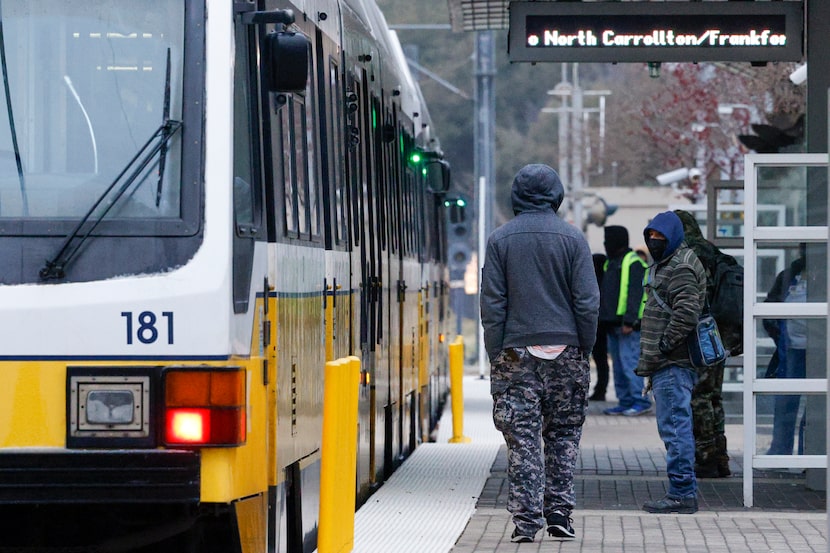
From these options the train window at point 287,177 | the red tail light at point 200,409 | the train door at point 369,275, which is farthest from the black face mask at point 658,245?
the red tail light at point 200,409

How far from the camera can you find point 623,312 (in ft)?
63.2

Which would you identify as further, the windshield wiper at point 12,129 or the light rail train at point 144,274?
the windshield wiper at point 12,129

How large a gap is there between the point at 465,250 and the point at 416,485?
58.9 ft

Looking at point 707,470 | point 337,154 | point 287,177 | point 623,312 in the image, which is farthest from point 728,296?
point 623,312

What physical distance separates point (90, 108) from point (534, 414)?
336 cm

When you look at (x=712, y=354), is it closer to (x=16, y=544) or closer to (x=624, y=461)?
(x=624, y=461)

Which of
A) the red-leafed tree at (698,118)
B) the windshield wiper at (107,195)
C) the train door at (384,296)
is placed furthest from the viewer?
the red-leafed tree at (698,118)

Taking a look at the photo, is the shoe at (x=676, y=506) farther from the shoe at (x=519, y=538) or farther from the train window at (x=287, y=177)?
the train window at (x=287, y=177)

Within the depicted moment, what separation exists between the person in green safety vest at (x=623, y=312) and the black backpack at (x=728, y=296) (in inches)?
265

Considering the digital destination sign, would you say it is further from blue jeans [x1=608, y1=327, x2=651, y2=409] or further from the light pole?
the light pole

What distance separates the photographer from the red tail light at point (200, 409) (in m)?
6.30

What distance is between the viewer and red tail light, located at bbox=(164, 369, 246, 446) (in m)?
6.30

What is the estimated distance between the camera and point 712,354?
1052 centimetres

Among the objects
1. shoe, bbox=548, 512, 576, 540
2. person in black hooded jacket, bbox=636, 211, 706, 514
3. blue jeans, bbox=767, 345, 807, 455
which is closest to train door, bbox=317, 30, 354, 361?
shoe, bbox=548, 512, 576, 540
